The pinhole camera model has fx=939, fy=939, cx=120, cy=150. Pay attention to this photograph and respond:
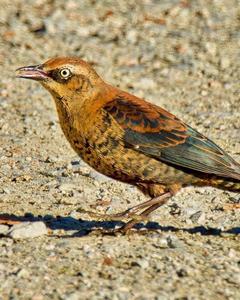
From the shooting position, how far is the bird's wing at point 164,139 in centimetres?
779

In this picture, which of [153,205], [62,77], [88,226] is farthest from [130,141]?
[88,226]

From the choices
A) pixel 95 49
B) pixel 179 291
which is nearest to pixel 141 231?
pixel 179 291

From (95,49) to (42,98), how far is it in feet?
7.84

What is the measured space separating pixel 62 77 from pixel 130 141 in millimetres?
826

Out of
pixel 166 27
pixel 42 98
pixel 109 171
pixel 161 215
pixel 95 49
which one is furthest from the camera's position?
pixel 166 27

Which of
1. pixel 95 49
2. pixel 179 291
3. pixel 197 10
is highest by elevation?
pixel 197 10

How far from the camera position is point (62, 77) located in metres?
7.96

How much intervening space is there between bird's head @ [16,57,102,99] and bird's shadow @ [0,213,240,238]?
1.10m

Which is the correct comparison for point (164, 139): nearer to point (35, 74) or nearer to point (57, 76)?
point (57, 76)

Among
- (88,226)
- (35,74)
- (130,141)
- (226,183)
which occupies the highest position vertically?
(35,74)

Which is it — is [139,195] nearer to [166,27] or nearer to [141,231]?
[141,231]

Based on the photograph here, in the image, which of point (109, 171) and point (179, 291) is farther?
point (109, 171)

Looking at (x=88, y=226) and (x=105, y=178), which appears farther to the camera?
(x=105, y=178)

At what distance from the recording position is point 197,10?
1611 centimetres
